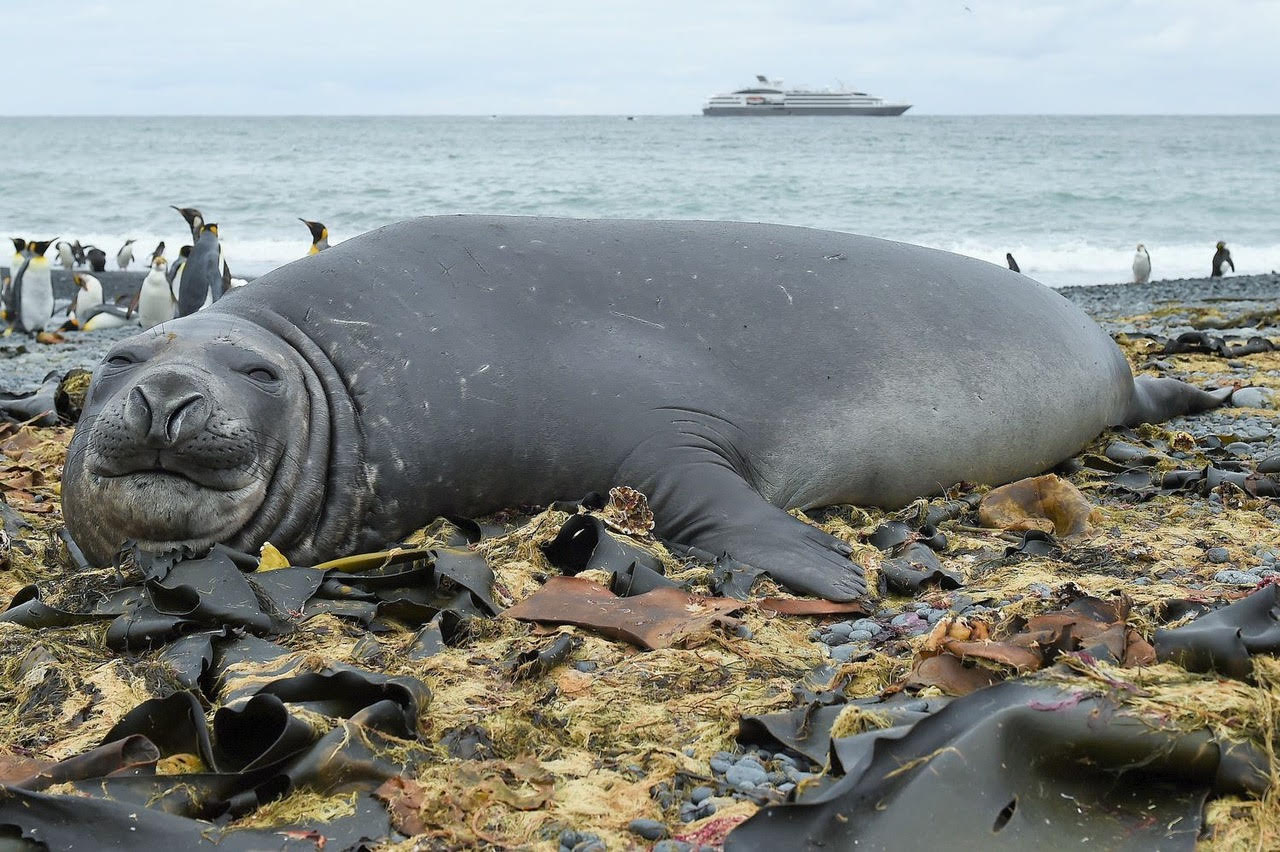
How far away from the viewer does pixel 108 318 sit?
17281 millimetres

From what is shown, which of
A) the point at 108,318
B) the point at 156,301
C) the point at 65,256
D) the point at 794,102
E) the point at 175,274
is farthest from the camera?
the point at 794,102

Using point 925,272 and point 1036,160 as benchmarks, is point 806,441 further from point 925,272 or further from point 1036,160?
point 1036,160

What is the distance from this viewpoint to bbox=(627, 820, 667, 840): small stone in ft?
6.30

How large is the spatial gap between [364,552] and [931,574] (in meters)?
1.60

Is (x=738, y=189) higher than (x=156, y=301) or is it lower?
higher

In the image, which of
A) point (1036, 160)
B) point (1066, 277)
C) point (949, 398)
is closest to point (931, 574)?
point (949, 398)

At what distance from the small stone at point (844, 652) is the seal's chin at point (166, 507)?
1.64 m

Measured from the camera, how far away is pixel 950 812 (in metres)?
1.81

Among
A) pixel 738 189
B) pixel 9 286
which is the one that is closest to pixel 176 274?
pixel 9 286

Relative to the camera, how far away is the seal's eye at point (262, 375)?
3.63 metres

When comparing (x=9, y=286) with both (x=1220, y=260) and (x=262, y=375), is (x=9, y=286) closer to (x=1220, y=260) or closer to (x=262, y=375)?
(x=262, y=375)

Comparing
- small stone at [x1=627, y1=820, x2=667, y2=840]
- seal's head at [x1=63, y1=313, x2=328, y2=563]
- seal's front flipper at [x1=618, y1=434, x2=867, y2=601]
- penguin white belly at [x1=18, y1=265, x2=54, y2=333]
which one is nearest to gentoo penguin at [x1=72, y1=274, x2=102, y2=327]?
penguin white belly at [x1=18, y1=265, x2=54, y2=333]

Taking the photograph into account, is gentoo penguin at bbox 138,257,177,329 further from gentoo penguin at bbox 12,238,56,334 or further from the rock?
the rock

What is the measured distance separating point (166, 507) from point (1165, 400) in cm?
410
